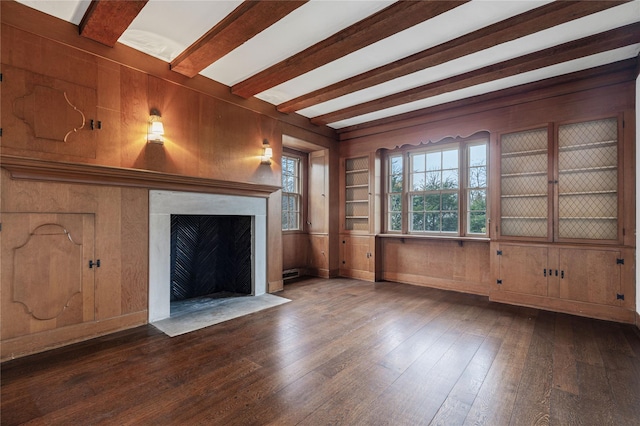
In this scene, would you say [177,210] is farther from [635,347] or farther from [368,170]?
[635,347]

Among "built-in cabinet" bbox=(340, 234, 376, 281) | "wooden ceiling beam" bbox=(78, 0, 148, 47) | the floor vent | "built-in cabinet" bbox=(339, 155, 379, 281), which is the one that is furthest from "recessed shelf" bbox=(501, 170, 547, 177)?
"wooden ceiling beam" bbox=(78, 0, 148, 47)

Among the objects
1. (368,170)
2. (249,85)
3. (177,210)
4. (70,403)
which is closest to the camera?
(70,403)

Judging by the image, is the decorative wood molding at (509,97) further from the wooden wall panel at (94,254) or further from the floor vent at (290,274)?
the wooden wall panel at (94,254)

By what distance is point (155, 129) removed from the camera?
337 centimetres

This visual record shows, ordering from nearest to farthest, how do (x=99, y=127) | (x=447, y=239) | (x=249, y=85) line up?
(x=99, y=127) < (x=249, y=85) < (x=447, y=239)

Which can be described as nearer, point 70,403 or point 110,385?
point 70,403

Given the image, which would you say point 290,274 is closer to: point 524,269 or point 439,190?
point 439,190

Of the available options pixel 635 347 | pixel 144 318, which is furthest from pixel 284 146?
pixel 635 347

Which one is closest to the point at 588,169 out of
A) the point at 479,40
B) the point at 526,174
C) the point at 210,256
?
the point at 526,174

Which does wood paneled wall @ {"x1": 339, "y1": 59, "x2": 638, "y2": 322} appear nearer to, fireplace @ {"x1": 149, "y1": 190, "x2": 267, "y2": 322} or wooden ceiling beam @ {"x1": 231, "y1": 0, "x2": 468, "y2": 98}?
wooden ceiling beam @ {"x1": 231, "y1": 0, "x2": 468, "y2": 98}

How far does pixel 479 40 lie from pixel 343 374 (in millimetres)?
3296

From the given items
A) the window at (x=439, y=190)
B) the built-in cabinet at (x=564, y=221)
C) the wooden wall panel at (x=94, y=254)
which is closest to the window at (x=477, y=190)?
the window at (x=439, y=190)

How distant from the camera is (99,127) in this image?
10.1 feet

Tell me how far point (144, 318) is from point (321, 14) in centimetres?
365
